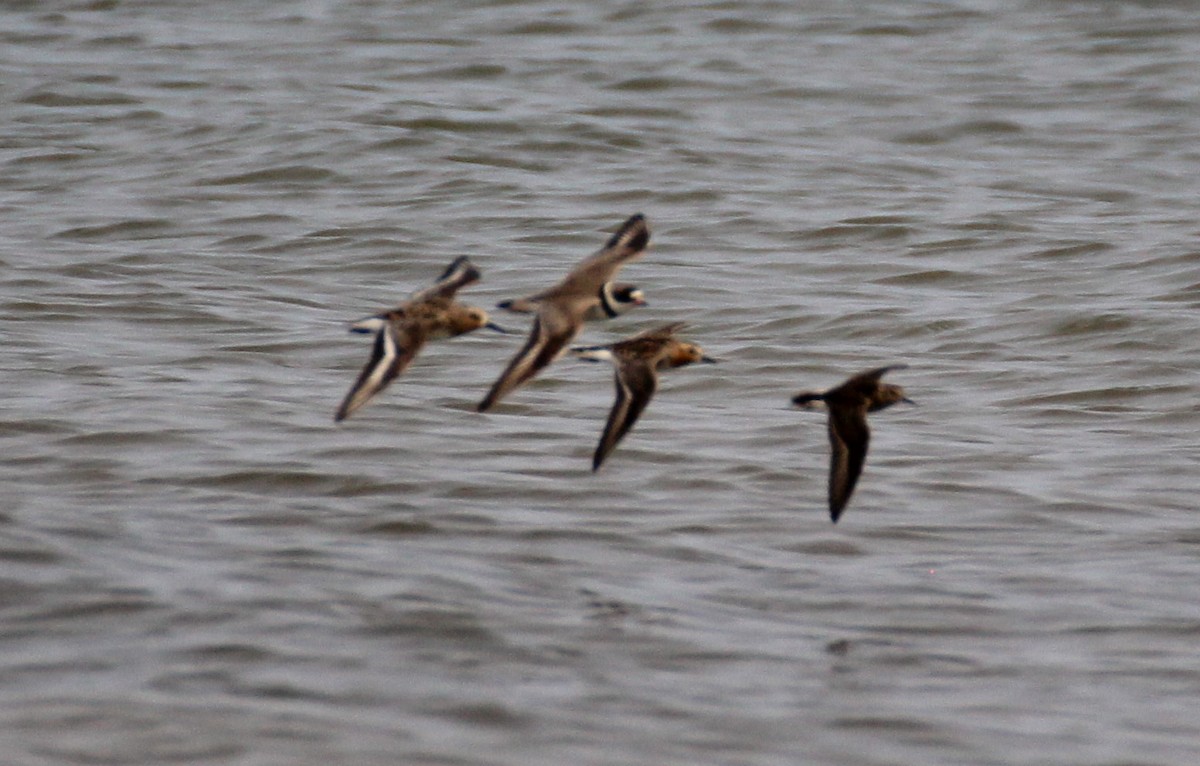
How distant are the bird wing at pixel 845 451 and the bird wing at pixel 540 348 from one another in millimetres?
1095

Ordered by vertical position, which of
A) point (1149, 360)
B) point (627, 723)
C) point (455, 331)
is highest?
point (455, 331)

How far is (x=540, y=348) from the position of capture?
679cm

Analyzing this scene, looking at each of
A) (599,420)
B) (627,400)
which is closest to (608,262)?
(627,400)

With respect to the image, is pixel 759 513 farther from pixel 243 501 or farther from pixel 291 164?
pixel 291 164

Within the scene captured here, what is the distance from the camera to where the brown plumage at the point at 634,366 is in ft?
22.2

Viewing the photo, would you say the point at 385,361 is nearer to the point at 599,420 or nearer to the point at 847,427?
the point at 847,427

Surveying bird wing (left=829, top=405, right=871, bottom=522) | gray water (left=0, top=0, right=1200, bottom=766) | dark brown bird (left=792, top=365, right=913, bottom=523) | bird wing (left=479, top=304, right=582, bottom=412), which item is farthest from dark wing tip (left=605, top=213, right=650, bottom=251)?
gray water (left=0, top=0, right=1200, bottom=766)

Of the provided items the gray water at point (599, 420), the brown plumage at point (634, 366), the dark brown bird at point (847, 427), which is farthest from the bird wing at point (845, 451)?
the brown plumage at point (634, 366)

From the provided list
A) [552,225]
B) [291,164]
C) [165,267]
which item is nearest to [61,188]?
[291,164]

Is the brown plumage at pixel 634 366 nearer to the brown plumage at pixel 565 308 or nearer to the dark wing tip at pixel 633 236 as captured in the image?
the brown plumage at pixel 565 308

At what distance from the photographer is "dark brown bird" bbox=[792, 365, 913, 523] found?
7.12m

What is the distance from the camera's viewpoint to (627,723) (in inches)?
244

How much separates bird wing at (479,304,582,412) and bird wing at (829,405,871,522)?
110 centimetres

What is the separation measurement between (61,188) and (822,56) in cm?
907
